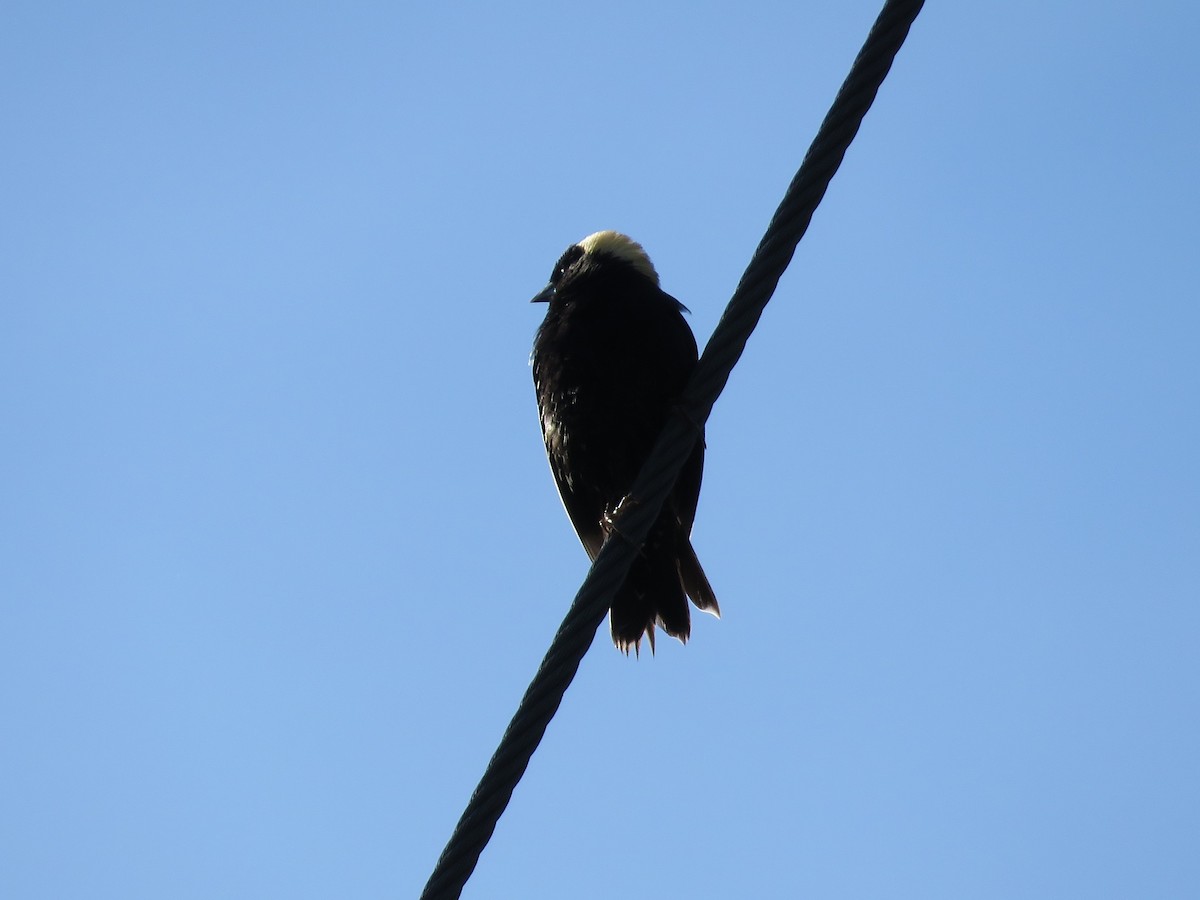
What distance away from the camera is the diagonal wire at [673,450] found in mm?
2406

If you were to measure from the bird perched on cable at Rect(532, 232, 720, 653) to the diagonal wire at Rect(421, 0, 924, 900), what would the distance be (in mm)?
1487

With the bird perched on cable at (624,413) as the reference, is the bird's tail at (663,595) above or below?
below

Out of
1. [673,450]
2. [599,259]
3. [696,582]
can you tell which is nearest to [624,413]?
[696,582]

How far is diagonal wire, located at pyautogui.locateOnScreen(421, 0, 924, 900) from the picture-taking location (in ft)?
7.89

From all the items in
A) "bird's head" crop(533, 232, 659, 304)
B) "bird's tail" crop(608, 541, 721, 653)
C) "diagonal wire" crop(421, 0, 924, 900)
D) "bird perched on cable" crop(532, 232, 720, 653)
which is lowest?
"diagonal wire" crop(421, 0, 924, 900)

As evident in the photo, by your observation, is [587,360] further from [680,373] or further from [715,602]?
[715,602]

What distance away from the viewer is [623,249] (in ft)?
17.7

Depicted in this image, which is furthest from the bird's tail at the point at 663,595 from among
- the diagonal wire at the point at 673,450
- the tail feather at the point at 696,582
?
the diagonal wire at the point at 673,450

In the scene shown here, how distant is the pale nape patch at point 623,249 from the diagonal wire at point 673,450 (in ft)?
7.84

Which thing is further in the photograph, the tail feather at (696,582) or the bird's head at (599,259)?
the bird's head at (599,259)

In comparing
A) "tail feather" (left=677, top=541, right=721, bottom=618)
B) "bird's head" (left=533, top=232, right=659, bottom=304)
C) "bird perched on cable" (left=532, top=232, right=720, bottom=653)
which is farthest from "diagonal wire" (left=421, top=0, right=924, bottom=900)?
"bird's head" (left=533, top=232, right=659, bottom=304)

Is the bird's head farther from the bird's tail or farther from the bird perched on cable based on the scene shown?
the bird's tail

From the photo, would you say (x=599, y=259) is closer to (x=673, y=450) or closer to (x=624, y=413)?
(x=624, y=413)

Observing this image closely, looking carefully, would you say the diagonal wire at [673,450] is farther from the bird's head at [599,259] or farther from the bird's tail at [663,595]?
the bird's head at [599,259]
